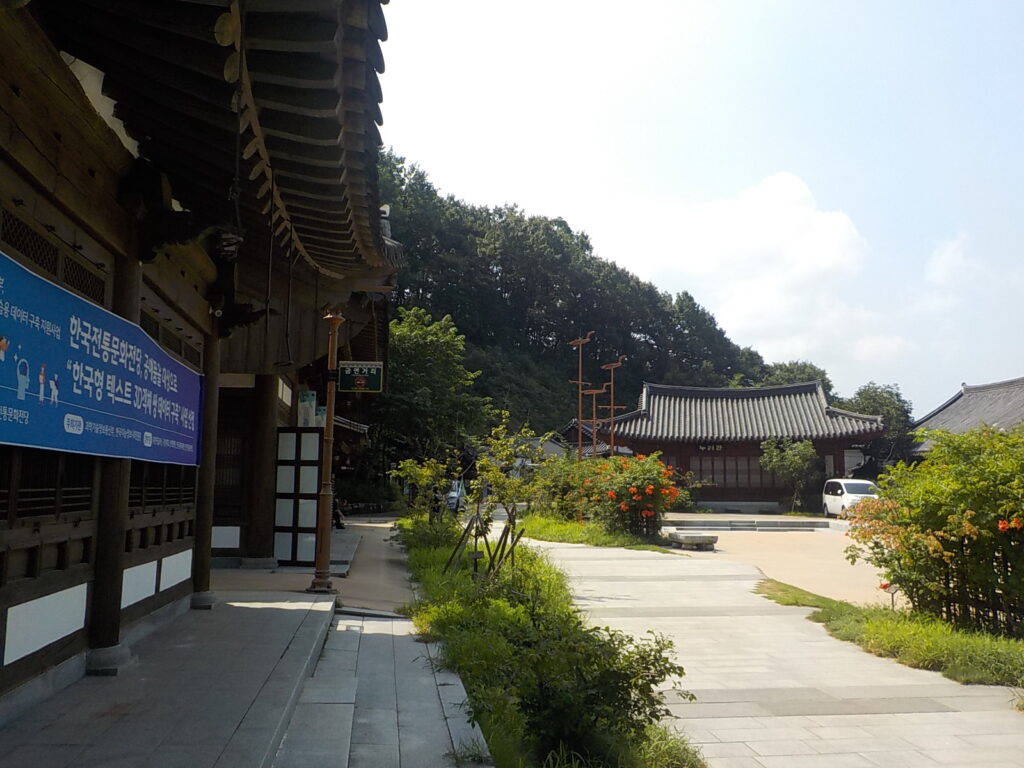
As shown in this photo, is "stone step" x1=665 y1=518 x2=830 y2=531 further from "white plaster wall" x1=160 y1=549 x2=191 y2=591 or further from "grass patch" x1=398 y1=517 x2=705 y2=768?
"grass patch" x1=398 y1=517 x2=705 y2=768

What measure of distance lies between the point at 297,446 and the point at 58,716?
795 centimetres

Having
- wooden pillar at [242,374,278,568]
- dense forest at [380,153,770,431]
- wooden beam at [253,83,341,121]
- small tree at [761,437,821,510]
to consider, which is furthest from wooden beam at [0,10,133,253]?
dense forest at [380,153,770,431]

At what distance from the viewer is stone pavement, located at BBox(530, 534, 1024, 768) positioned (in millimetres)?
4961

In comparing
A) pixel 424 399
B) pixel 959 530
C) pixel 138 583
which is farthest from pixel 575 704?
pixel 424 399

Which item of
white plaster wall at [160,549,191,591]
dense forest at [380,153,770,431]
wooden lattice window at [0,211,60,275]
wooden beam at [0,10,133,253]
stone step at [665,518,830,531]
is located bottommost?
stone step at [665,518,830,531]

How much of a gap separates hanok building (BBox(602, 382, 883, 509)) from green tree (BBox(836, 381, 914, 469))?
2286mm

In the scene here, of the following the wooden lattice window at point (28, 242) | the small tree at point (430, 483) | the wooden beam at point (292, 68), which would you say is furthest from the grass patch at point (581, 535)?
the wooden beam at point (292, 68)

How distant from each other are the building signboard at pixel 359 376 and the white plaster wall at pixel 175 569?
3.60 metres

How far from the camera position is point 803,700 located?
20.2 ft

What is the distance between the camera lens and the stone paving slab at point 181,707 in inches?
138

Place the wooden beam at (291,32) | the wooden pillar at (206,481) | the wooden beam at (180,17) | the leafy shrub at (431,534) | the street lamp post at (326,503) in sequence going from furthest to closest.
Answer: the leafy shrub at (431,534)
the street lamp post at (326,503)
the wooden pillar at (206,481)
the wooden beam at (291,32)
the wooden beam at (180,17)

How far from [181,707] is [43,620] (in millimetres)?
847

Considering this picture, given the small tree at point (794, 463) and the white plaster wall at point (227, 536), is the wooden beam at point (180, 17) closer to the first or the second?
the white plaster wall at point (227, 536)

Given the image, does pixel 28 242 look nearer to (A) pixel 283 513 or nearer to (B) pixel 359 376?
(B) pixel 359 376
